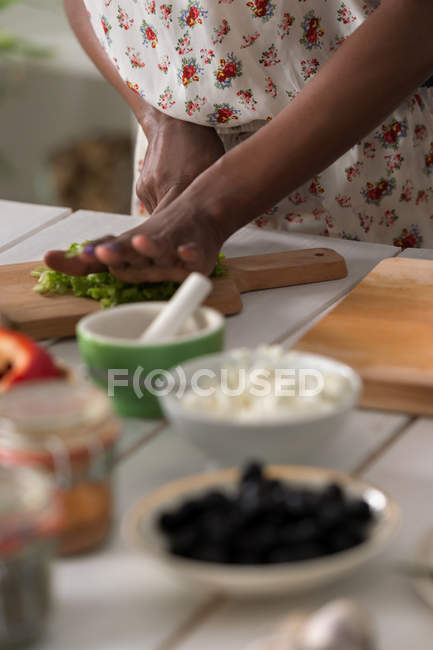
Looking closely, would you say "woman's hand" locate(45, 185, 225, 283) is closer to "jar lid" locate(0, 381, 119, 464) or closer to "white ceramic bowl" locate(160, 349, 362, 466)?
→ "white ceramic bowl" locate(160, 349, 362, 466)

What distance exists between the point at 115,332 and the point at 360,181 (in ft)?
2.56

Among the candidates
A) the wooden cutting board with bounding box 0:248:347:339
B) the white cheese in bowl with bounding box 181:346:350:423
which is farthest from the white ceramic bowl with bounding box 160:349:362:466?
the wooden cutting board with bounding box 0:248:347:339

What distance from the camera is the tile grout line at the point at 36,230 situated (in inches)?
67.3

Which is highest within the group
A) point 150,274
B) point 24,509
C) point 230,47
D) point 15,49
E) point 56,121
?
point 230,47

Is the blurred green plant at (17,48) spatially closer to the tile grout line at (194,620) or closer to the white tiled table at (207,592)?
the white tiled table at (207,592)

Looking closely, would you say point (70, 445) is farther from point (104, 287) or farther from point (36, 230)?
point (36, 230)

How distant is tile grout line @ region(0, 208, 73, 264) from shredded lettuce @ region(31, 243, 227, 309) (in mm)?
297

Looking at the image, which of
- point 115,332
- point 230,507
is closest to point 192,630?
point 230,507

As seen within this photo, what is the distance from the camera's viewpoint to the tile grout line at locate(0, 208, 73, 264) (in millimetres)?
1709

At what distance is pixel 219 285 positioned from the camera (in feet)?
4.59

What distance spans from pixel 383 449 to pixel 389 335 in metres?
0.25

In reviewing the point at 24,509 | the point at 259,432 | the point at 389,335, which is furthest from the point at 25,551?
the point at 389,335

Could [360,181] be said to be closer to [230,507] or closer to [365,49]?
[365,49]

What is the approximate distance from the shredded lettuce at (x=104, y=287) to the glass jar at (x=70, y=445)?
54 cm
